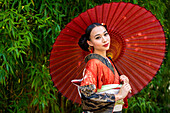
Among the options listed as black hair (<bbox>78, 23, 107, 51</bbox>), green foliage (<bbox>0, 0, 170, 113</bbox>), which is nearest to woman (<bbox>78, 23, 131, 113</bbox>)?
Answer: black hair (<bbox>78, 23, 107, 51</bbox>)

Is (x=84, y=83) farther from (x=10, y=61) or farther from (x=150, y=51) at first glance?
(x=10, y=61)

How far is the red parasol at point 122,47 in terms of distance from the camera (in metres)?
1.54

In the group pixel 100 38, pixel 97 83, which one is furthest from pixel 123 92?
pixel 100 38

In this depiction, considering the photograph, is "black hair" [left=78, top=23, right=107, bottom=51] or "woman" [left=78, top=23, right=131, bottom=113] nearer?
"woman" [left=78, top=23, right=131, bottom=113]

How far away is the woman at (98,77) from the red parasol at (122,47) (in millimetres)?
88

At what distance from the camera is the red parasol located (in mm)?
1540

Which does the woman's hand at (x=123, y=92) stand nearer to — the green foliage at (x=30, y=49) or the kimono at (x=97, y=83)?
the kimono at (x=97, y=83)

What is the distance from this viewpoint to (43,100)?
235 centimetres

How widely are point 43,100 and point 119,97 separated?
3.98 ft

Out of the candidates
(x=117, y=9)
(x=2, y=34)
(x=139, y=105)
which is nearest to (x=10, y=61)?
(x=2, y=34)

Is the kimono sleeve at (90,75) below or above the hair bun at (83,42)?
below

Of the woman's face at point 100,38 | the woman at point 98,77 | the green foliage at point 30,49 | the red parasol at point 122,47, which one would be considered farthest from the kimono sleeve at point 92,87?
the green foliage at point 30,49

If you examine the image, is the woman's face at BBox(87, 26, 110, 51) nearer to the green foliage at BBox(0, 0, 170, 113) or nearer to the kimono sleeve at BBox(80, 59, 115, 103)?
the kimono sleeve at BBox(80, 59, 115, 103)

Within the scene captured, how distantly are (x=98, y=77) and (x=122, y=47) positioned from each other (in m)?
0.38
